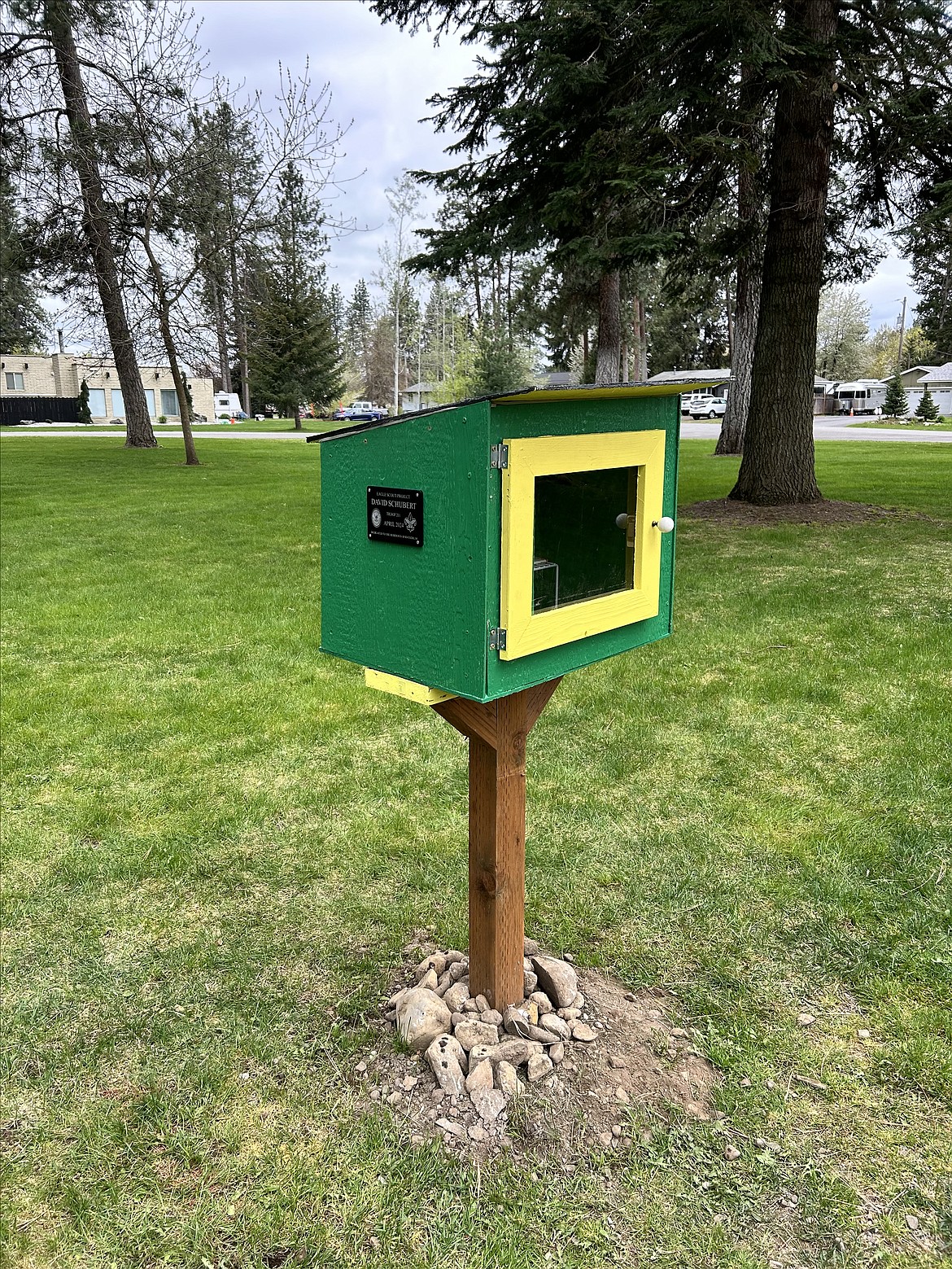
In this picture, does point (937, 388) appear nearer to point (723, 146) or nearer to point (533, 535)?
point (723, 146)

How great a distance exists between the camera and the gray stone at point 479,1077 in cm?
242

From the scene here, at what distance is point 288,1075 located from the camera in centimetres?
254

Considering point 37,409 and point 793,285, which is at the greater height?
point 793,285

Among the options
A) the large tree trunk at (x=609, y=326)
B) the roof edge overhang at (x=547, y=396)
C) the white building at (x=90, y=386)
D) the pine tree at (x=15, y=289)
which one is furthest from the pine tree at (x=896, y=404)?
the roof edge overhang at (x=547, y=396)

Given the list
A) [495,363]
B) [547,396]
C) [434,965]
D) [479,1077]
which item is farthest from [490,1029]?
[495,363]

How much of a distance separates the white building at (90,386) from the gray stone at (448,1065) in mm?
41294

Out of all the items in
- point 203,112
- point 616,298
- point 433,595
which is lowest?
point 433,595

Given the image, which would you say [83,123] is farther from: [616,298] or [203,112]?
[616,298]

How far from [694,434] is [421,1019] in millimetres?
29169

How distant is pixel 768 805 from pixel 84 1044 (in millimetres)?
2710

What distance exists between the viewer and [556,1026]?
263 cm

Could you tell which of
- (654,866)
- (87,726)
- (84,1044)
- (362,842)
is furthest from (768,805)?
(87,726)

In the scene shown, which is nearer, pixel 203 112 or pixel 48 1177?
pixel 48 1177

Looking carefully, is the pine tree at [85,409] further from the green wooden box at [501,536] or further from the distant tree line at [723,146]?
the green wooden box at [501,536]
